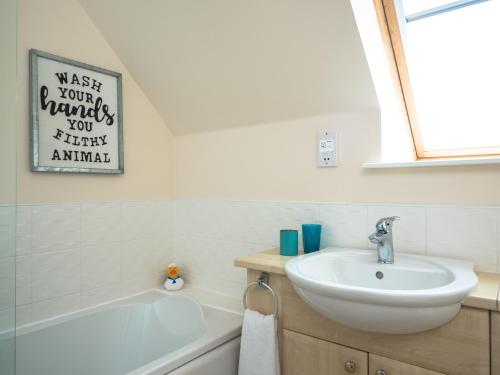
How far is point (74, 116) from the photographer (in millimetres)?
1729

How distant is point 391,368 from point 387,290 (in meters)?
0.31

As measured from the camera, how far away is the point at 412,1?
4.38 feet

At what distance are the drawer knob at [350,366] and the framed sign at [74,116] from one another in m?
1.48

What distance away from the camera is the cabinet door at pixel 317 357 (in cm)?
108

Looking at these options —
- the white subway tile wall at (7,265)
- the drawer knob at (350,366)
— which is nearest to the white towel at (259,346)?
the drawer knob at (350,366)

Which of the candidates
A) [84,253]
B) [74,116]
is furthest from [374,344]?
[74,116]

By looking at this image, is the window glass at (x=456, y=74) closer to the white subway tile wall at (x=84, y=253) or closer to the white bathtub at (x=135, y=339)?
the white bathtub at (x=135, y=339)

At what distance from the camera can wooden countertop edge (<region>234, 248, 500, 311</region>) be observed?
2.91 ft

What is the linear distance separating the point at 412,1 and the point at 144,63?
136cm

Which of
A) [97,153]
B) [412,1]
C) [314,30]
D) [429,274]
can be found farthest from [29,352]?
[412,1]

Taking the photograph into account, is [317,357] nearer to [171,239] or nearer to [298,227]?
[298,227]

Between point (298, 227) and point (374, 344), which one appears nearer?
point (374, 344)

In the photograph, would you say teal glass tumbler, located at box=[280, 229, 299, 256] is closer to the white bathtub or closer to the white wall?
the white wall

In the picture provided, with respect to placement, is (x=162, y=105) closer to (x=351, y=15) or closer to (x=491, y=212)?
(x=351, y=15)
